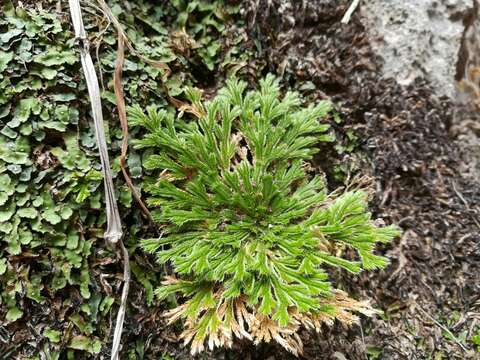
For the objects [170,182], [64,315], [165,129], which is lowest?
[64,315]

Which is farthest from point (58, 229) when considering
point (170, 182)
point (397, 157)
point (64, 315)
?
point (397, 157)

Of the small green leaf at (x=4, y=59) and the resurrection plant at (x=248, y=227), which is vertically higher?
the small green leaf at (x=4, y=59)

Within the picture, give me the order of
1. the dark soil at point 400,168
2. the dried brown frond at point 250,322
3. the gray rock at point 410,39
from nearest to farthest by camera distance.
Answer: the dried brown frond at point 250,322, the dark soil at point 400,168, the gray rock at point 410,39

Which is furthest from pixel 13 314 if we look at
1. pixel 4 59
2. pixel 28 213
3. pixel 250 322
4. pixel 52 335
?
pixel 4 59

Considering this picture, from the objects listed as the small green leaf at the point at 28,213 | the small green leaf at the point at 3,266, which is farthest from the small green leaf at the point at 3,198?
the small green leaf at the point at 3,266

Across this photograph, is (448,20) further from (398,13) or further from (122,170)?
(122,170)

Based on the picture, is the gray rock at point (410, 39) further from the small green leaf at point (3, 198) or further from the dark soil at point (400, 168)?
the small green leaf at point (3, 198)
